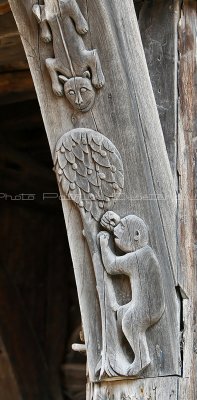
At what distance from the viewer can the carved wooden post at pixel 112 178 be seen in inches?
65.2

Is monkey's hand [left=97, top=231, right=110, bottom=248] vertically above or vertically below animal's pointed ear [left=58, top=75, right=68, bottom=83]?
below

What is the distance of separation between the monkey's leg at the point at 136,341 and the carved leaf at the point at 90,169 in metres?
0.22

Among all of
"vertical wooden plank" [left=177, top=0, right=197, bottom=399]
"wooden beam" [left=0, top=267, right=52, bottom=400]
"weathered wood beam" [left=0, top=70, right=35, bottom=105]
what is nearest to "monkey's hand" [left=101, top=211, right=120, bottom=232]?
"vertical wooden plank" [left=177, top=0, right=197, bottom=399]

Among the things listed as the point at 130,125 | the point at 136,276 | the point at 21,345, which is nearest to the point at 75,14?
the point at 130,125

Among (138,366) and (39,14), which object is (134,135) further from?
(138,366)

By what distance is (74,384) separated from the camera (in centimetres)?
343

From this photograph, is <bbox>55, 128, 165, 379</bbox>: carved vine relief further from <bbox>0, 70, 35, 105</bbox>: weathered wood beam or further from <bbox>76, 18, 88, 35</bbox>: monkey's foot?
<bbox>0, 70, 35, 105</bbox>: weathered wood beam

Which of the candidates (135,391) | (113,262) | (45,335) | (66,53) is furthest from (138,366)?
(45,335)

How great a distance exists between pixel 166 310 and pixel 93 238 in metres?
0.21

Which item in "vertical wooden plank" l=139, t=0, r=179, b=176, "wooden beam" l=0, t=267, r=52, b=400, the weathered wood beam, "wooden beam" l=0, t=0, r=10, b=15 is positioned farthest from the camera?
"wooden beam" l=0, t=267, r=52, b=400

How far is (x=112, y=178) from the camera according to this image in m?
1.69

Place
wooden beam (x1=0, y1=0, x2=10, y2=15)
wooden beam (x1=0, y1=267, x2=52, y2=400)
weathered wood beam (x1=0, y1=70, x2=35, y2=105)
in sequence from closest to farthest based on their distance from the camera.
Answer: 1. wooden beam (x1=0, y1=0, x2=10, y2=15)
2. weathered wood beam (x1=0, y1=70, x2=35, y2=105)
3. wooden beam (x1=0, y1=267, x2=52, y2=400)

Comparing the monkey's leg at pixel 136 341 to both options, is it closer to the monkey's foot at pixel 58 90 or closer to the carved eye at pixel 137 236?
the carved eye at pixel 137 236

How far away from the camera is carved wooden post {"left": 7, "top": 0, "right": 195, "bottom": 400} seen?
166cm
